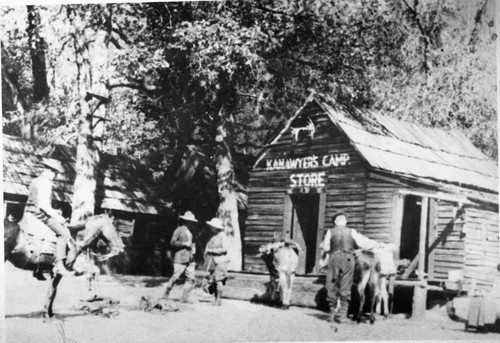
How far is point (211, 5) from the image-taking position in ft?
29.2

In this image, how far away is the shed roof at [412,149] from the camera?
356 inches

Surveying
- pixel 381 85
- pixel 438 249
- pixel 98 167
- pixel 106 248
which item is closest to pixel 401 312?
pixel 438 249

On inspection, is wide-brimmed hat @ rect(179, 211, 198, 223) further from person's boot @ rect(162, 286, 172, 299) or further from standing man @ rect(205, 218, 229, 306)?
person's boot @ rect(162, 286, 172, 299)

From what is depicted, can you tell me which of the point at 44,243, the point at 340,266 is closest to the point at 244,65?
the point at 340,266

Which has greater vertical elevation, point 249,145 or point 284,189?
point 249,145

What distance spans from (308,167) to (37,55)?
4.47 m

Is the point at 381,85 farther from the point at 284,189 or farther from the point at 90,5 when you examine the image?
the point at 90,5

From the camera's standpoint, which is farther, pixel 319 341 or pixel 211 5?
pixel 211 5

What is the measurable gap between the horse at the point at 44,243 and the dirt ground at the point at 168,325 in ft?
0.80

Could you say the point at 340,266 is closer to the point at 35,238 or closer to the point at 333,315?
the point at 333,315

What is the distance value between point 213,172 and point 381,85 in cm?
308

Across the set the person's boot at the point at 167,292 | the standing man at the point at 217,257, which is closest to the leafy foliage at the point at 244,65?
the standing man at the point at 217,257

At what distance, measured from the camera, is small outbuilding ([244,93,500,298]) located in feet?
28.5

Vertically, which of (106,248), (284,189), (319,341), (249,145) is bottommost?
(319,341)
